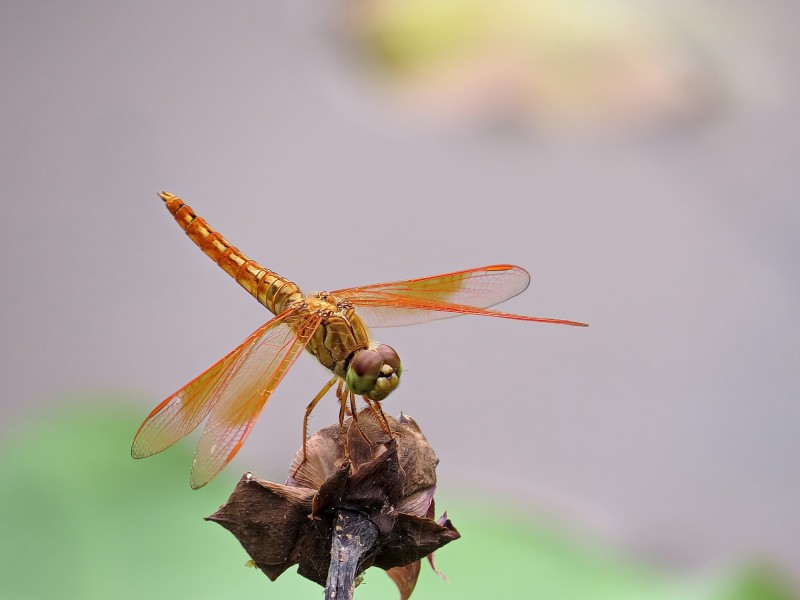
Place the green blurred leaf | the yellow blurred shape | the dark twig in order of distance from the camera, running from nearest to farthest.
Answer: the dark twig
the green blurred leaf
the yellow blurred shape

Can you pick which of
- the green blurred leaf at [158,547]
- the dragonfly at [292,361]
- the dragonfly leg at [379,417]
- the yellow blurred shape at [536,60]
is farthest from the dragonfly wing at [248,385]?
the yellow blurred shape at [536,60]

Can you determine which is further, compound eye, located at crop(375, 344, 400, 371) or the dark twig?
compound eye, located at crop(375, 344, 400, 371)

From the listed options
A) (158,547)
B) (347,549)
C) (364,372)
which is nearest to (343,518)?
(347,549)

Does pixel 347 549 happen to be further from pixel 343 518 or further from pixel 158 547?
pixel 158 547

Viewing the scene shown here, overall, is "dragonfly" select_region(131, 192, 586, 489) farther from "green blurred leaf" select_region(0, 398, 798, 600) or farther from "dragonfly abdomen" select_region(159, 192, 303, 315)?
"green blurred leaf" select_region(0, 398, 798, 600)

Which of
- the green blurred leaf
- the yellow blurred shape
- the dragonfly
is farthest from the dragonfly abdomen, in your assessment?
the yellow blurred shape

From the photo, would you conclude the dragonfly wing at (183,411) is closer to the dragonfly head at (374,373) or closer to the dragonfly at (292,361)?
the dragonfly at (292,361)

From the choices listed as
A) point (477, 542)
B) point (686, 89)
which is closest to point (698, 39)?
point (686, 89)
